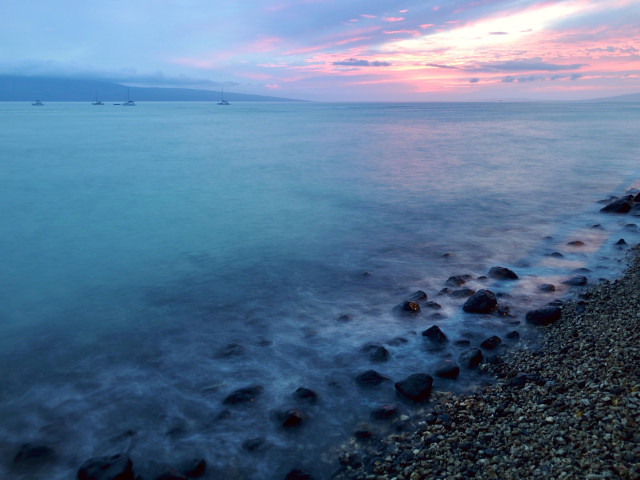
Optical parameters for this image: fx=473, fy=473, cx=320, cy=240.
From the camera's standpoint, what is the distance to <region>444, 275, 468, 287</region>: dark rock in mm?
10523

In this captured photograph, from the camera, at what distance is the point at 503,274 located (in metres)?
10.8

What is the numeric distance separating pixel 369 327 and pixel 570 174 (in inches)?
897

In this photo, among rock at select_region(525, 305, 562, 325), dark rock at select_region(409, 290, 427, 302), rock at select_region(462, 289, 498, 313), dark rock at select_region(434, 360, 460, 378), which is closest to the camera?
dark rock at select_region(434, 360, 460, 378)

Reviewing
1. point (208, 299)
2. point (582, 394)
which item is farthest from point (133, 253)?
point (582, 394)

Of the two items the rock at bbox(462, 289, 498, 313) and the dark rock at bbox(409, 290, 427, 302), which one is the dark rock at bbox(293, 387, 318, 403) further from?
the rock at bbox(462, 289, 498, 313)

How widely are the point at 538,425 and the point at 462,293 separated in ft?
15.9

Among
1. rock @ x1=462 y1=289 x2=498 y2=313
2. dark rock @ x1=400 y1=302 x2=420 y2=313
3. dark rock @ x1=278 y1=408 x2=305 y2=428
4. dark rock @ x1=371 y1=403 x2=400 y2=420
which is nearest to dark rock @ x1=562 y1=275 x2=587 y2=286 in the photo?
rock @ x1=462 y1=289 x2=498 y2=313

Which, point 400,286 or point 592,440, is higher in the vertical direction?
point 592,440

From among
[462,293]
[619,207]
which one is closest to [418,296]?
[462,293]

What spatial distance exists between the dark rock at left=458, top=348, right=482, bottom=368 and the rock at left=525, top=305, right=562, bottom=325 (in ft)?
5.85

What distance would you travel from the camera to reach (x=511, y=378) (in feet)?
21.8

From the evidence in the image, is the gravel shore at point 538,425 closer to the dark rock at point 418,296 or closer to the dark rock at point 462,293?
the dark rock at point 462,293

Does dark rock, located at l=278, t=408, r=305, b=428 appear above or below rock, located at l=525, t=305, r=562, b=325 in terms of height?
below

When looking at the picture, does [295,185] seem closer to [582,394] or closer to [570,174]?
[570,174]
